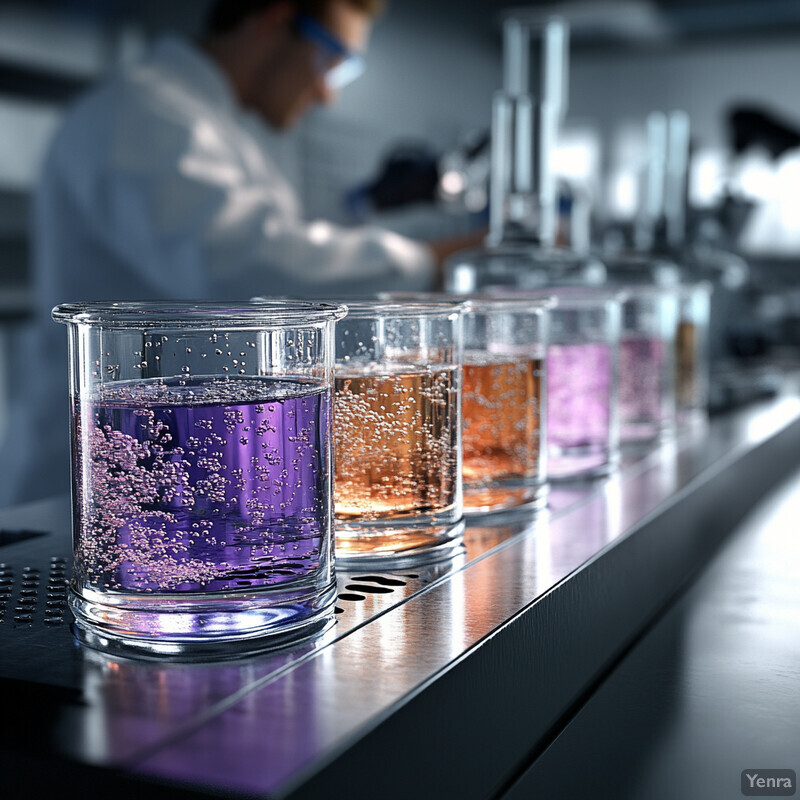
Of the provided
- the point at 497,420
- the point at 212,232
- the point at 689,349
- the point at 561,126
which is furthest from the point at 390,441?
the point at 561,126

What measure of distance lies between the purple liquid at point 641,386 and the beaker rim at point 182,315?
0.57 meters

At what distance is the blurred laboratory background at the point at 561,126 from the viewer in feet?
6.45

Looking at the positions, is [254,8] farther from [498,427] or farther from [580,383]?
[498,427]

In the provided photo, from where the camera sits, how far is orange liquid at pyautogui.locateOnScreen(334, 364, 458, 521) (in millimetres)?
572

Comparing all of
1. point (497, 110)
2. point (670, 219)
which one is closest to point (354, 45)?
point (670, 219)

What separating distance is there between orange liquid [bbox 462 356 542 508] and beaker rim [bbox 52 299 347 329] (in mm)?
237

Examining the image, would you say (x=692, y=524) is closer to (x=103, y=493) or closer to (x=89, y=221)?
(x=103, y=493)

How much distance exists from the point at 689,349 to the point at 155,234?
2.71 ft

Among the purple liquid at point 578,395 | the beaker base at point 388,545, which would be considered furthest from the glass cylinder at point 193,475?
the purple liquid at point 578,395

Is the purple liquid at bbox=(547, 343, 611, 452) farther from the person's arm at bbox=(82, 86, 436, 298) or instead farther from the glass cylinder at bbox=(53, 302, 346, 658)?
the person's arm at bbox=(82, 86, 436, 298)

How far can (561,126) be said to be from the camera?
19.0 feet

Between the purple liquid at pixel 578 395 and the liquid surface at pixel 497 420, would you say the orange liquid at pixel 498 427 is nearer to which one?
the liquid surface at pixel 497 420

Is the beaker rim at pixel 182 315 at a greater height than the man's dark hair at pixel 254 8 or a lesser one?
lesser

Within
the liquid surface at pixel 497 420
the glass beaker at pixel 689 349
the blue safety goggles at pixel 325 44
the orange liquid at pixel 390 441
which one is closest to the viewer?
the orange liquid at pixel 390 441
